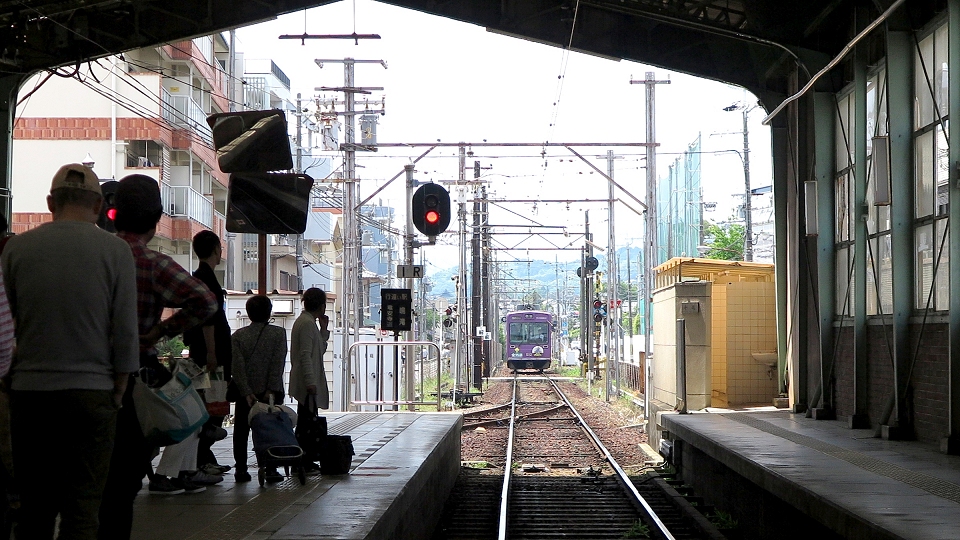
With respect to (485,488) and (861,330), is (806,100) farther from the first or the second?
(485,488)

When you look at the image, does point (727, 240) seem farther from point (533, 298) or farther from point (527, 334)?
point (533, 298)

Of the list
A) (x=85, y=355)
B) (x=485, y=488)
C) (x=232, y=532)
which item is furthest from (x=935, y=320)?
(x=85, y=355)

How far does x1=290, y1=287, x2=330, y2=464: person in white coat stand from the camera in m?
7.65

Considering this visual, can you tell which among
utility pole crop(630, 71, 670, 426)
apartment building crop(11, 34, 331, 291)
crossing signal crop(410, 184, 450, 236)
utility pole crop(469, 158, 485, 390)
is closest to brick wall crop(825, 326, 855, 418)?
crossing signal crop(410, 184, 450, 236)

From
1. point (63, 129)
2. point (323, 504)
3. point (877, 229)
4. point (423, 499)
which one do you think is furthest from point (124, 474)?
point (63, 129)

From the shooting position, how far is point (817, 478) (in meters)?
7.73

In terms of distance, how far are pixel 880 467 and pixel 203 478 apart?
500 centimetres

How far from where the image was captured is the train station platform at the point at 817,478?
248 inches

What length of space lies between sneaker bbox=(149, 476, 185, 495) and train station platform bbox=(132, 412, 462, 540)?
0.23ft

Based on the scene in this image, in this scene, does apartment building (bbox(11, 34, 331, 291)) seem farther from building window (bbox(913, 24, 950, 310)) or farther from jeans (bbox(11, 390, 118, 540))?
jeans (bbox(11, 390, 118, 540))

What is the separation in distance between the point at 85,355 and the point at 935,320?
782 cm

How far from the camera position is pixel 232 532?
219 inches

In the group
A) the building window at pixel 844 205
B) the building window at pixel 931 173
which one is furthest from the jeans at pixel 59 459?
the building window at pixel 844 205

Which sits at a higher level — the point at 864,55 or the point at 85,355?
the point at 864,55
